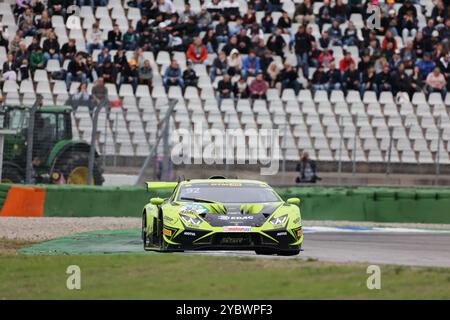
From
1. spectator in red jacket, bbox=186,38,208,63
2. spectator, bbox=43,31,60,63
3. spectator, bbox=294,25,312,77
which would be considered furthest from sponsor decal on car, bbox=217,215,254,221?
spectator, bbox=294,25,312,77

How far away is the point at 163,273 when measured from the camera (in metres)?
12.5

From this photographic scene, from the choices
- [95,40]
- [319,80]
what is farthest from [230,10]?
[95,40]

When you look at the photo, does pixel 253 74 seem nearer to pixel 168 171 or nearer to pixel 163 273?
pixel 168 171

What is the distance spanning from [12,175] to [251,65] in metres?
8.08

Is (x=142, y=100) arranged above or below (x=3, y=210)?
above

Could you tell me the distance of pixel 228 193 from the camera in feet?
49.4

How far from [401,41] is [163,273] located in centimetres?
2142

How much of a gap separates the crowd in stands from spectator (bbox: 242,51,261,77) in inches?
0.9

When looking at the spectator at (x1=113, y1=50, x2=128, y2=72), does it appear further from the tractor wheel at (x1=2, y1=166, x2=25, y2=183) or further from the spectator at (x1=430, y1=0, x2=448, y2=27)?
the spectator at (x1=430, y1=0, x2=448, y2=27)

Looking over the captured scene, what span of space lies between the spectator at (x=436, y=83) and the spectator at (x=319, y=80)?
94.3 inches

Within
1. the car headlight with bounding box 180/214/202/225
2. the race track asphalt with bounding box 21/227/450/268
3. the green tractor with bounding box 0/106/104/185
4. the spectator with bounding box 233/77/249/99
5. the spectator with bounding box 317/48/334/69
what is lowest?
the race track asphalt with bounding box 21/227/450/268

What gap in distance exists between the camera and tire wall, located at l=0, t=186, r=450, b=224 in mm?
22562
